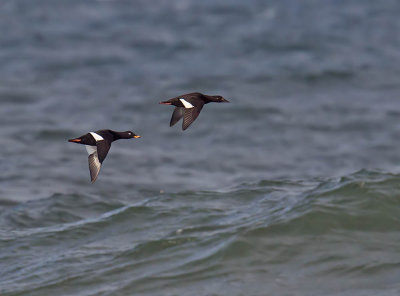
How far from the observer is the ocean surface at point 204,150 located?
1277cm

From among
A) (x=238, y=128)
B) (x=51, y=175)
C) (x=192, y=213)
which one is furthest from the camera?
(x=238, y=128)

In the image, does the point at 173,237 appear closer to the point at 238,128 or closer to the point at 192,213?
the point at 192,213

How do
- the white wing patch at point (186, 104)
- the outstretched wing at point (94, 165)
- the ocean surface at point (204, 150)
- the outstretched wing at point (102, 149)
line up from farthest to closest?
the ocean surface at point (204, 150), the white wing patch at point (186, 104), the outstretched wing at point (94, 165), the outstretched wing at point (102, 149)

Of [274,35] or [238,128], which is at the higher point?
Result: [274,35]

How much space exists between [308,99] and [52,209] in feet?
31.7

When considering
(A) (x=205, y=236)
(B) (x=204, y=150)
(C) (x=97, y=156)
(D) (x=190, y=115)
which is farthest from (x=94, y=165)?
(B) (x=204, y=150)

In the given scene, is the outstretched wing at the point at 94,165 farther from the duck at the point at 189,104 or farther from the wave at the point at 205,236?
the wave at the point at 205,236

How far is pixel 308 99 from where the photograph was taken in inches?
914

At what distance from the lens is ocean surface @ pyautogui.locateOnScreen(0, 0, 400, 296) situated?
12.8 metres

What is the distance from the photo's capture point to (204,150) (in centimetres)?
2009

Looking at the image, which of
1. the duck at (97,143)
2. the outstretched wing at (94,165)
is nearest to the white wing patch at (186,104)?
the duck at (97,143)

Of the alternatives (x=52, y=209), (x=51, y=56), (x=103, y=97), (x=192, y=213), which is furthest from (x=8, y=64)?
(x=192, y=213)

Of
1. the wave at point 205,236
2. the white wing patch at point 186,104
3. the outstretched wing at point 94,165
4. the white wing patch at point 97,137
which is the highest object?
the white wing patch at point 186,104

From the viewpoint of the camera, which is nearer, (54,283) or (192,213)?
(54,283)
